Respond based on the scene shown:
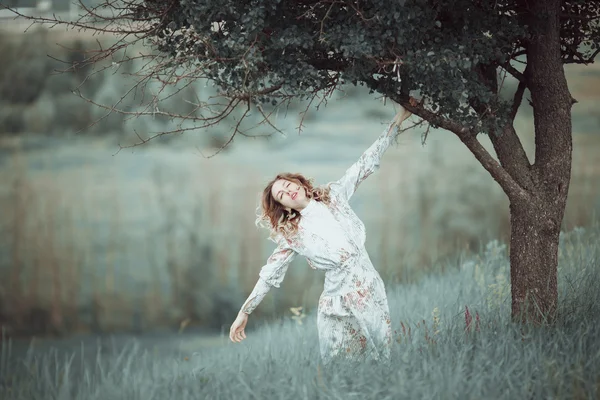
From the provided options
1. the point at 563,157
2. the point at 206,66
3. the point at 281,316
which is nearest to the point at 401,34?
the point at 206,66

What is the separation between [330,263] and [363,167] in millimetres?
610

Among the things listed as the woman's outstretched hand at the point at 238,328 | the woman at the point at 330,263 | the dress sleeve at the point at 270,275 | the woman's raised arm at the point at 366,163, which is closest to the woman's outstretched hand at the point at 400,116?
the woman's raised arm at the point at 366,163

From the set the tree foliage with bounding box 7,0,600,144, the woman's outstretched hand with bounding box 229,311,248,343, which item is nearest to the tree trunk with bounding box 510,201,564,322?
the tree foliage with bounding box 7,0,600,144

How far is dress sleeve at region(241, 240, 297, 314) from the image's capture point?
4047mm

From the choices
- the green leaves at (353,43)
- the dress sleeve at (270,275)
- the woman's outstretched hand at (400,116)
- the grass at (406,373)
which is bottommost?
the grass at (406,373)

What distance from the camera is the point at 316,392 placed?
11.3 ft

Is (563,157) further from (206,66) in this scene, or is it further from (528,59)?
(206,66)

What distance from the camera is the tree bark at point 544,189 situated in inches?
167

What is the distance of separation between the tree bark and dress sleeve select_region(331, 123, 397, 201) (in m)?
0.85

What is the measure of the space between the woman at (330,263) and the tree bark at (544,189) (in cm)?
87

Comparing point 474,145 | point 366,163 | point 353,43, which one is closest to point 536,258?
point 474,145

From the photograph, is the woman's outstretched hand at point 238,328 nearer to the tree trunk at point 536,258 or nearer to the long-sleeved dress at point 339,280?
the long-sleeved dress at point 339,280

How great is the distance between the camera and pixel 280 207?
162 inches

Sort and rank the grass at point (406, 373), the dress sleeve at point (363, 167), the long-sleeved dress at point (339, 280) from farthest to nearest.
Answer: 1. the dress sleeve at point (363, 167)
2. the long-sleeved dress at point (339, 280)
3. the grass at point (406, 373)
